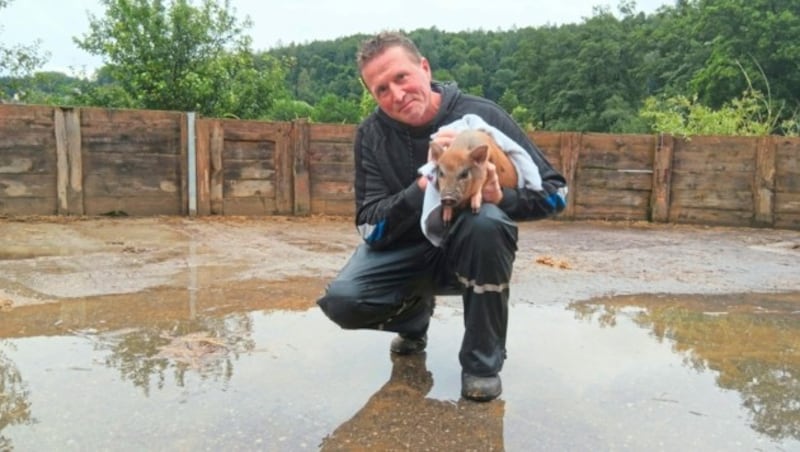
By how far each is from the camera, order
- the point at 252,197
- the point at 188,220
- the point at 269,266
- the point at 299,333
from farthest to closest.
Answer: the point at 252,197 < the point at 188,220 < the point at 269,266 < the point at 299,333

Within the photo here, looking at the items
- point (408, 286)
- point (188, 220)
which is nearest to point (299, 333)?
point (408, 286)

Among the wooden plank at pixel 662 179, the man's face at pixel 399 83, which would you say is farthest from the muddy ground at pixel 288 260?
the man's face at pixel 399 83

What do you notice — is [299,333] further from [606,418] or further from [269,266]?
[269,266]

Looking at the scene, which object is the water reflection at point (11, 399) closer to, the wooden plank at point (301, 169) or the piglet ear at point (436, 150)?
the piglet ear at point (436, 150)

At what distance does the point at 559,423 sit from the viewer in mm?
2363

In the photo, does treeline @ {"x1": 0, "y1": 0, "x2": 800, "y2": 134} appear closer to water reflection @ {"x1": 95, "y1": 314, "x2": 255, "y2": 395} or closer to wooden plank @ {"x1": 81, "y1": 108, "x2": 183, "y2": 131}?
wooden plank @ {"x1": 81, "y1": 108, "x2": 183, "y2": 131}

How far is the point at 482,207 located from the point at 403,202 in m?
0.32

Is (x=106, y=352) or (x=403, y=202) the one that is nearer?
(x=403, y=202)

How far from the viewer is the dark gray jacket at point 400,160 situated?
2.83 meters

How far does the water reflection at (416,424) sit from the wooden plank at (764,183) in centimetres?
843

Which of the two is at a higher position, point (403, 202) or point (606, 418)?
point (403, 202)

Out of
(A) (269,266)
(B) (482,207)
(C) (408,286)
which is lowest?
(A) (269,266)

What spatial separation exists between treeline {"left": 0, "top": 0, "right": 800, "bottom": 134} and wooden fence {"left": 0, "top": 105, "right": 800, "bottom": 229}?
7.69 ft

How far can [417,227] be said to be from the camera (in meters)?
2.86
